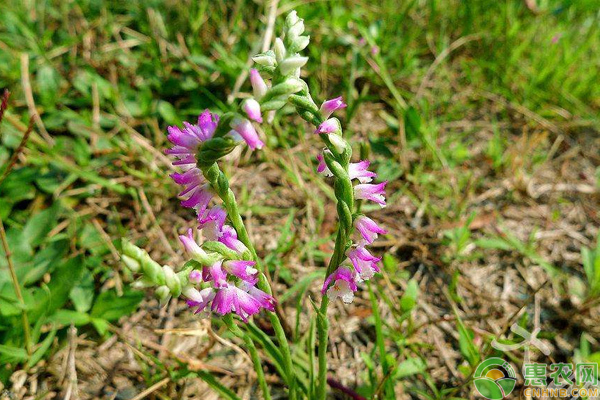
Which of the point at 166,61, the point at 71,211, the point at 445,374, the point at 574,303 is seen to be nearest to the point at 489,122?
the point at 574,303

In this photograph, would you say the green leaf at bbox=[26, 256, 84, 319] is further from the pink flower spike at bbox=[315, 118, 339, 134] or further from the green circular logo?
the green circular logo

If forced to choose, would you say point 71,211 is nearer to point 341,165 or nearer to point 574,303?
point 341,165

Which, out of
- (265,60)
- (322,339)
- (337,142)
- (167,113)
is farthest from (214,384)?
(167,113)

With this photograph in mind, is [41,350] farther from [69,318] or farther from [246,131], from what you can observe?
[246,131]

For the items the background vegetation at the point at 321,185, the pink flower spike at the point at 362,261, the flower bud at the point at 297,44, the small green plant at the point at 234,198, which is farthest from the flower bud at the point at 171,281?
the background vegetation at the point at 321,185

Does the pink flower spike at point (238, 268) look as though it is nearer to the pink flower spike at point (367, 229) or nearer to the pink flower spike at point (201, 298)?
the pink flower spike at point (201, 298)

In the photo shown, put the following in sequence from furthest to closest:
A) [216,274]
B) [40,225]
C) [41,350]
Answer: [40,225]
[41,350]
[216,274]

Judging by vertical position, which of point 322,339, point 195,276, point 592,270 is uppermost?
point 195,276
